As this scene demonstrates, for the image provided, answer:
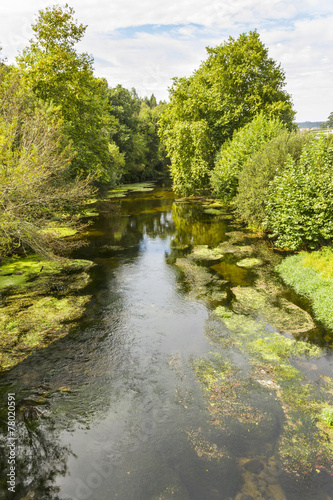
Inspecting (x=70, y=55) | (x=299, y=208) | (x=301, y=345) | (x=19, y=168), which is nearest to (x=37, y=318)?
(x=19, y=168)

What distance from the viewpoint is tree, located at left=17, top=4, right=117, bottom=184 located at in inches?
938

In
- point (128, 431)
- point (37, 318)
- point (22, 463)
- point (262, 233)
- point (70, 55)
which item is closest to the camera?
point (22, 463)

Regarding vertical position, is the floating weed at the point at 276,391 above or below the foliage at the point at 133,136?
below

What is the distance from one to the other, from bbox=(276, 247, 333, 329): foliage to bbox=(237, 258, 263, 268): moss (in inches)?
60.4

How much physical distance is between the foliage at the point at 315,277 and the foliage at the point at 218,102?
895 inches

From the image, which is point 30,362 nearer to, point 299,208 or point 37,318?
point 37,318

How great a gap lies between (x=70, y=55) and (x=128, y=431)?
2690 cm

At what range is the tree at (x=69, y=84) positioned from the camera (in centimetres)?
2383

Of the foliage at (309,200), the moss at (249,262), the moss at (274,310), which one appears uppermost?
the foliage at (309,200)

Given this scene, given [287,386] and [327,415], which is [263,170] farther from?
→ [327,415]

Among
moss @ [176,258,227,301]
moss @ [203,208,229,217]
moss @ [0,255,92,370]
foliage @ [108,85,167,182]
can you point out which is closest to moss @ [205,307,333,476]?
moss @ [176,258,227,301]

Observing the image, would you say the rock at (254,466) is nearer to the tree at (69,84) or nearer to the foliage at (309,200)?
the foliage at (309,200)

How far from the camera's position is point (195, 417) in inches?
365

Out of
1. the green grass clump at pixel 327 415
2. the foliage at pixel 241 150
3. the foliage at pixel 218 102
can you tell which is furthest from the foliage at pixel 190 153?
the green grass clump at pixel 327 415
